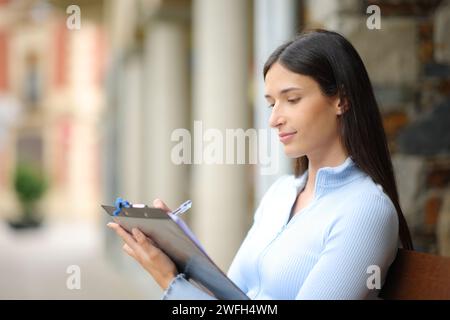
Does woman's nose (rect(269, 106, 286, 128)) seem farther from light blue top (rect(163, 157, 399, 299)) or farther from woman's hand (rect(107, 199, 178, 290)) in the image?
woman's hand (rect(107, 199, 178, 290))

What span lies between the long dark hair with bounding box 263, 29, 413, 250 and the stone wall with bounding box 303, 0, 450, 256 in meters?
1.40

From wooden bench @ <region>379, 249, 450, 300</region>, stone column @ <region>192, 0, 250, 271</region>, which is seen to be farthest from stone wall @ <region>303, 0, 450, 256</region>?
stone column @ <region>192, 0, 250, 271</region>

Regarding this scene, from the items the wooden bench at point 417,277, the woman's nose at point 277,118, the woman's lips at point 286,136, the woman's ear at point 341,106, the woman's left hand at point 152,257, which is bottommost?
the wooden bench at point 417,277

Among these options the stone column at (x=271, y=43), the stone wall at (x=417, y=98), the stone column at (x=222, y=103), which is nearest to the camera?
the stone wall at (x=417, y=98)

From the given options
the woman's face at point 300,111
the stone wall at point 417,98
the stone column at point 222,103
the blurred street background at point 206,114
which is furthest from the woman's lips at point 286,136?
the stone column at point 222,103

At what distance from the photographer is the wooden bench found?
1392mm

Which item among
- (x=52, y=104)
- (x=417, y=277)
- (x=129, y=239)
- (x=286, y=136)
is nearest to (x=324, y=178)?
(x=286, y=136)

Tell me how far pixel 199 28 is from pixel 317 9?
84.8 inches

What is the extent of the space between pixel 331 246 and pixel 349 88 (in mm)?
298

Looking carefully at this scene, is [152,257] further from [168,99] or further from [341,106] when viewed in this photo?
[168,99]

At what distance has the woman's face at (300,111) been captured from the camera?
138 centimetres

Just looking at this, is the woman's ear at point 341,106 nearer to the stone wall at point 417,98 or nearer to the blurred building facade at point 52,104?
the stone wall at point 417,98

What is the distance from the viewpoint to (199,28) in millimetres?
4934

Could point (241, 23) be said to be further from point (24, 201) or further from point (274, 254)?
point (24, 201)
